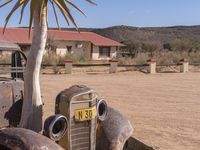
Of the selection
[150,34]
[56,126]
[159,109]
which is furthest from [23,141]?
[150,34]

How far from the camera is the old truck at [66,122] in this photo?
4090mm

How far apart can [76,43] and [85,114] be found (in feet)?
163

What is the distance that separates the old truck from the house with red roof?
41.4 metres

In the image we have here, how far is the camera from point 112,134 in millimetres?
5980

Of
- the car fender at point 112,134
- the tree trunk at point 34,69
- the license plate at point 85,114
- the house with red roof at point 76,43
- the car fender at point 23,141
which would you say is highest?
the house with red roof at point 76,43

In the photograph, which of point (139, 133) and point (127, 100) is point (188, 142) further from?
point (127, 100)

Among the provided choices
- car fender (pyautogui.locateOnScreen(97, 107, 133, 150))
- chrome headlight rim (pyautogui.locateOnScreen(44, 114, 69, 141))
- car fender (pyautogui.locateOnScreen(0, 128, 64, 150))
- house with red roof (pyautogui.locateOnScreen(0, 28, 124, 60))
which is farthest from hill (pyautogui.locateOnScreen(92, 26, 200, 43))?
car fender (pyautogui.locateOnScreen(0, 128, 64, 150))

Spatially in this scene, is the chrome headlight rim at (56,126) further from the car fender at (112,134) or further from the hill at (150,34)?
the hill at (150,34)

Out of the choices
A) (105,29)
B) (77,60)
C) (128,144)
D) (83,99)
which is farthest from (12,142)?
(105,29)

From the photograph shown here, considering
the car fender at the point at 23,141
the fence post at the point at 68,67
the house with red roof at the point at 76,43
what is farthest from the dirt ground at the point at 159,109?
the house with red roof at the point at 76,43

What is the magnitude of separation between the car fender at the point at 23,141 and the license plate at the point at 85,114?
0.98 metres

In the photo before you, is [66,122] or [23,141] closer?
[23,141]

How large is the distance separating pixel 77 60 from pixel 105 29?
66.3 meters

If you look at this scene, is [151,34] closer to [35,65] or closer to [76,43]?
[76,43]
